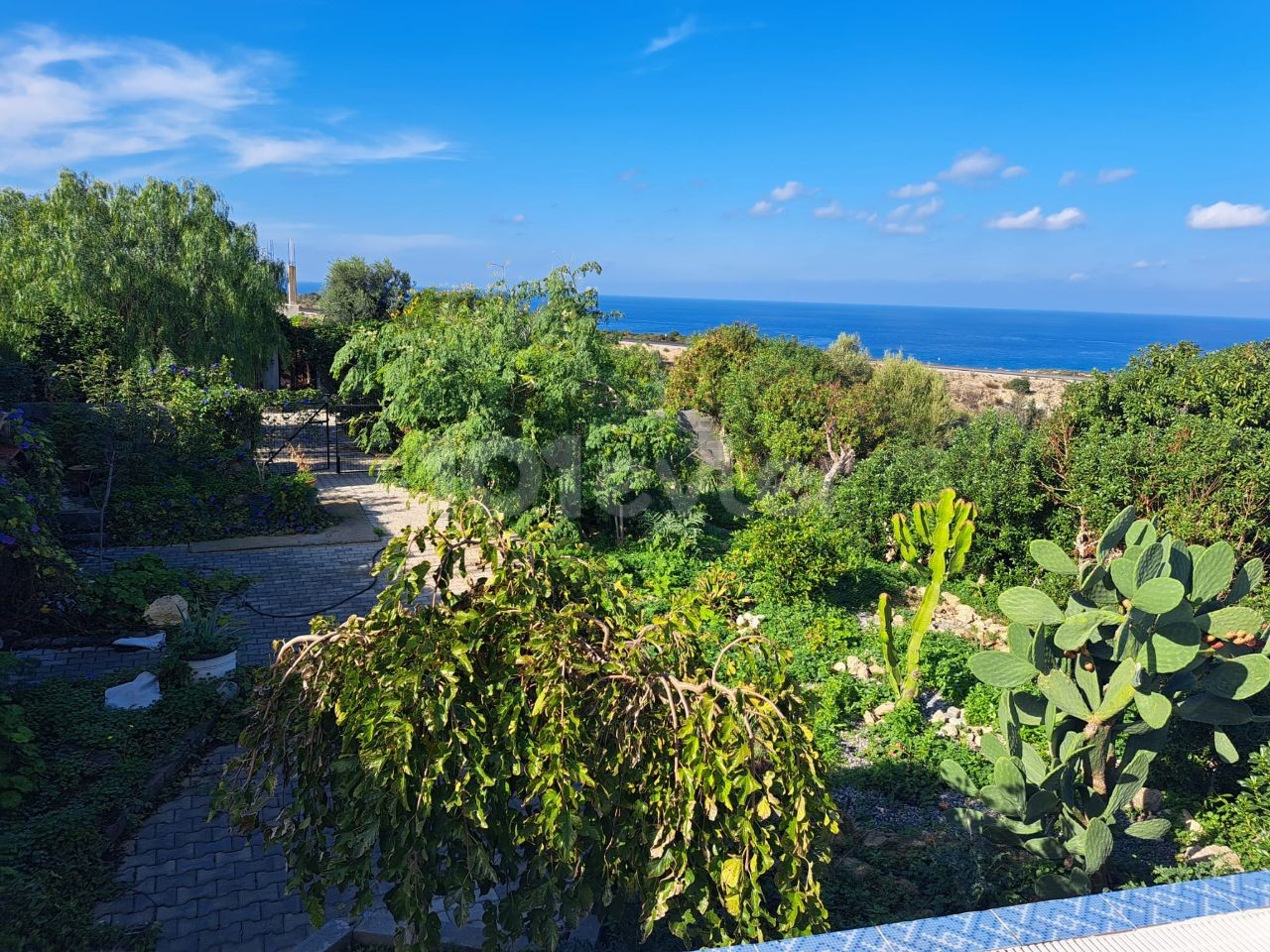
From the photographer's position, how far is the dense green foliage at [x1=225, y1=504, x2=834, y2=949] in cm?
282

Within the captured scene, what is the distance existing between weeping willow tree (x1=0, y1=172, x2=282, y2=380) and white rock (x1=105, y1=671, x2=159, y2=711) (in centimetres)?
990

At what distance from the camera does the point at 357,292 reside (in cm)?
3136

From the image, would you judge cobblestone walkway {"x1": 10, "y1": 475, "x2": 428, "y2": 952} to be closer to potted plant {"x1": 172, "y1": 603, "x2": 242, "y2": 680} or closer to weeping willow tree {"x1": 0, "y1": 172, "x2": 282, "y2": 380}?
potted plant {"x1": 172, "y1": 603, "x2": 242, "y2": 680}

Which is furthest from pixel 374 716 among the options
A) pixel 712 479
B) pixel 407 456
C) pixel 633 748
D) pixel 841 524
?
pixel 712 479

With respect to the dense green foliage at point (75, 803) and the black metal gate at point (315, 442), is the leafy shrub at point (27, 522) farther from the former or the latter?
the black metal gate at point (315, 442)

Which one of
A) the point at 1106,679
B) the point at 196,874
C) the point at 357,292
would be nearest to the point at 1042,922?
the point at 1106,679

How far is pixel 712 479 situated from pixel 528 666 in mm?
10141

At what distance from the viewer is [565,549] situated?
134 inches

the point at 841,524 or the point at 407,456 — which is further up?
the point at 407,456

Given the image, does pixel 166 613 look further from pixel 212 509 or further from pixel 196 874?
pixel 212 509

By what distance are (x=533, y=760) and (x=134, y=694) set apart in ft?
15.4

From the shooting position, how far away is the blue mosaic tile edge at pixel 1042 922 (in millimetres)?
2082

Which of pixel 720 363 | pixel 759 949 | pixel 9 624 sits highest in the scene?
pixel 720 363

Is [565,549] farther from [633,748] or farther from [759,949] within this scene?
[759,949]
